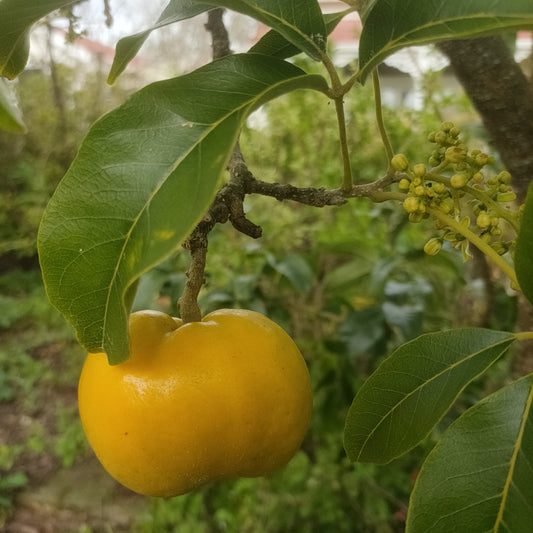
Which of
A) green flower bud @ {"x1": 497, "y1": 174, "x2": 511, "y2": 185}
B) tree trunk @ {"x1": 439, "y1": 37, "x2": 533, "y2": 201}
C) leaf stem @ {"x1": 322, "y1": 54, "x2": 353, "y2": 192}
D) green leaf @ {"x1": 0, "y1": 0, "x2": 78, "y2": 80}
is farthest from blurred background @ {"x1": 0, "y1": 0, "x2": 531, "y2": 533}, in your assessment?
green flower bud @ {"x1": 497, "y1": 174, "x2": 511, "y2": 185}

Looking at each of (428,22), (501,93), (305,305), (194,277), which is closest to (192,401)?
(194,277)

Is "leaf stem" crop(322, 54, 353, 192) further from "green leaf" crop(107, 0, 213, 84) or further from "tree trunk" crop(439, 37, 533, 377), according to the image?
"tree trunk" crop(439, 37, 533, 377)

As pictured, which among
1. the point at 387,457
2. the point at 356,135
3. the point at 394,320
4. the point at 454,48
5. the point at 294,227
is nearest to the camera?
the point at 387,457

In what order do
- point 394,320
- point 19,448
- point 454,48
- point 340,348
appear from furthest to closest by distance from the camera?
1. point 19,448
2. point 340,348
3. point 394,320
4. point 454,48

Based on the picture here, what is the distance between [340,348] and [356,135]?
0.94 m

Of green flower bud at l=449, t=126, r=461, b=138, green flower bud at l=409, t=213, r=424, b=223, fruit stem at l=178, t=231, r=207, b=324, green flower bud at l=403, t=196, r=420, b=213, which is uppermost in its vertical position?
green flower bud at l=449, t=126, r=461, b=138

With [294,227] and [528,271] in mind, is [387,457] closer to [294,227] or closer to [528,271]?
[528,271]

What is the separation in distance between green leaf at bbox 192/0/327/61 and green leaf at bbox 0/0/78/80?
0.17 meters

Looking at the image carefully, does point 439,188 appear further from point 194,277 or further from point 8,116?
point 8,116

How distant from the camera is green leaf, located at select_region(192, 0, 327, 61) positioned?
381 mm

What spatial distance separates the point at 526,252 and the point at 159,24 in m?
0.34

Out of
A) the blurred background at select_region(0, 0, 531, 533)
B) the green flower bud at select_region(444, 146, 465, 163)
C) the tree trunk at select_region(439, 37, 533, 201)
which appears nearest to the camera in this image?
the green flower bud at select_region(444, 146, 465, 163)

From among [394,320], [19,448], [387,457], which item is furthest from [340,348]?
[19,448]

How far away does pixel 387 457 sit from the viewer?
1.51 ft
